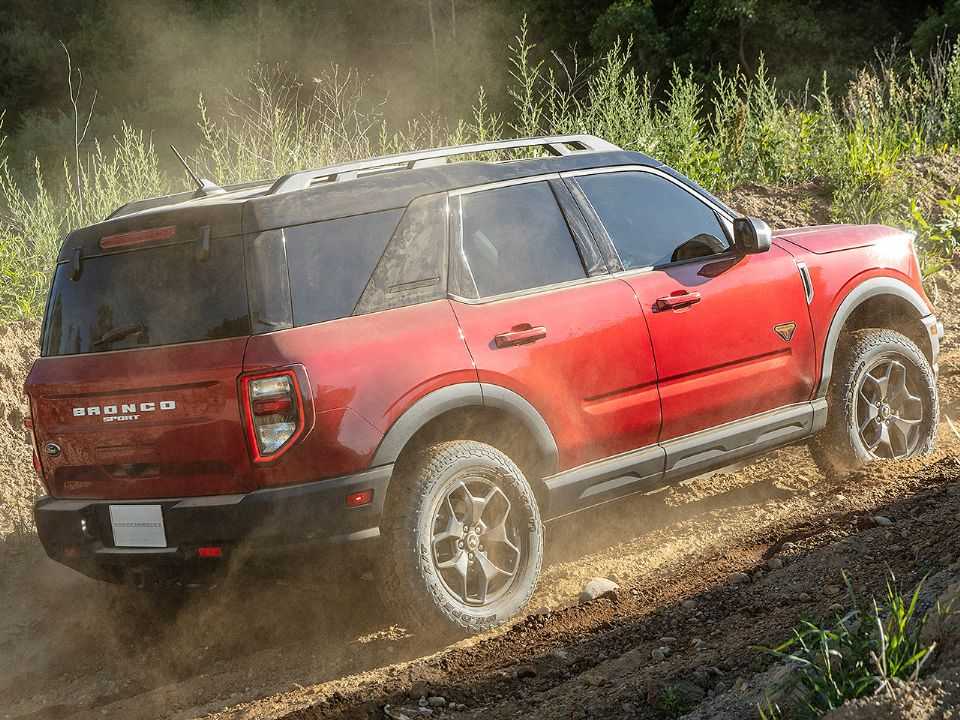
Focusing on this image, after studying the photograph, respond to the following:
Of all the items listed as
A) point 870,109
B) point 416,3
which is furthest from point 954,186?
point 416,3

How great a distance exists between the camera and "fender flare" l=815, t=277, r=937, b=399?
5.99 meters

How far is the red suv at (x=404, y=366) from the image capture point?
4273 millimetres

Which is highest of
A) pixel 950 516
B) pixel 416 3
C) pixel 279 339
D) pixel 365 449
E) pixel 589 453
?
pixel 416 3

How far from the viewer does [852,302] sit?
605 centimetres

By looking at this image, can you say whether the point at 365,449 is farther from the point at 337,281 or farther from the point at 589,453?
the point at 589,453

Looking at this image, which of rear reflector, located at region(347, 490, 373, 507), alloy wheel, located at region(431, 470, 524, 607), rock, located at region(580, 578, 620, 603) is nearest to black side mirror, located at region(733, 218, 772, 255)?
rock, located at region(580, 578, 620, 603)

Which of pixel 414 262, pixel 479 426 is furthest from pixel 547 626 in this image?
pixel 414 262

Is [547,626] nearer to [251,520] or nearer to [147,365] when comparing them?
[251,520]

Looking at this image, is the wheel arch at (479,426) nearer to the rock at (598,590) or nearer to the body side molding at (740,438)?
the rock at (598,590)

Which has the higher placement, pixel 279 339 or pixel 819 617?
pixel 279 339

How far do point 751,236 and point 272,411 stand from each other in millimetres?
2631

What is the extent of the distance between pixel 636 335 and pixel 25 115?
1063 inches

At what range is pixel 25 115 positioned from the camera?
1127 inches

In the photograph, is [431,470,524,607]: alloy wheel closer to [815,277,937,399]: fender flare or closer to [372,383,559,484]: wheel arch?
[372,383,559,484]: wheel arch
